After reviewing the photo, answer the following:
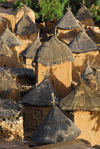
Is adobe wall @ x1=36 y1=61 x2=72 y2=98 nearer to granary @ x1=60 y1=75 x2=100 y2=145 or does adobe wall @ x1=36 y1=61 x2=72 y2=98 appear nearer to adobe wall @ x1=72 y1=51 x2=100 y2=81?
granary @ x1=60 y1=75 x2=100 y2=145

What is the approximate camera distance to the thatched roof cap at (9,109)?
65.4 feet

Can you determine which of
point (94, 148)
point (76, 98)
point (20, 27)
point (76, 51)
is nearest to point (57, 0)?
point (20, 27)

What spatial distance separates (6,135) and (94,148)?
325 inches

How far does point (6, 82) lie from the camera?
25.2 m

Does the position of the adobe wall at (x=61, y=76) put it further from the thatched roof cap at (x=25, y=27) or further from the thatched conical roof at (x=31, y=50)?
the thatched roof cap at (x=25, y=27)

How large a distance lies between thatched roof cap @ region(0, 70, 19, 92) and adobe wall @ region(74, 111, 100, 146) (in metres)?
6.42

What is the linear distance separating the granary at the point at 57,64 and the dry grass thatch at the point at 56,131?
19.2 ft

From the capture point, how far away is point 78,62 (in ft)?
99.8

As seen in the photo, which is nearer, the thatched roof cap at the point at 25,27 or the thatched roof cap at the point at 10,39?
the thatched roof cap at the point at 10,39

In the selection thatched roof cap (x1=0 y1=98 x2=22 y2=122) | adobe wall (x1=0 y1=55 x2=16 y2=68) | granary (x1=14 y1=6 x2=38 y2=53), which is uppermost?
granary (x1=14 y1=6 x2=38 y2=53)

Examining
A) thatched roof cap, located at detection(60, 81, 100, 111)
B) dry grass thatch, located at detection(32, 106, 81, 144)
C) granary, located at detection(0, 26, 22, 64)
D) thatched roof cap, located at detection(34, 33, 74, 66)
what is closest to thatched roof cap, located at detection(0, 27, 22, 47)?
granary, located at detection(0, 26, 22, 64)

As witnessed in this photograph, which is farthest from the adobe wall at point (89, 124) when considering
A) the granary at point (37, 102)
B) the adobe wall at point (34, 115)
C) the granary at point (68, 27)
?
the granary at point (68, 27)

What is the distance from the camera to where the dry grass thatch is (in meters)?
18.0

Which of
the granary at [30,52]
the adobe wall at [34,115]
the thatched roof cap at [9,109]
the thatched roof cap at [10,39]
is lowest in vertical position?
the adobe wall at [34,115]
